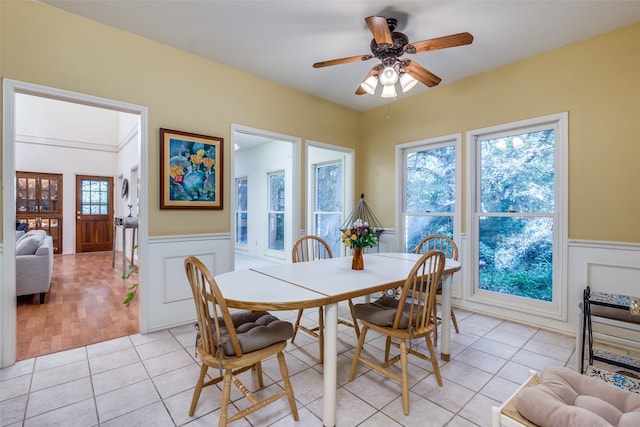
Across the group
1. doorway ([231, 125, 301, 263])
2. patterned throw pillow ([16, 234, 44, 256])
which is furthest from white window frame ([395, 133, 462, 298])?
patterned throw pillow ([16, 234, 44, 256])

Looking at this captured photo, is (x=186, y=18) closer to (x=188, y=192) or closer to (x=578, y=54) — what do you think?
(x=188, y=192)

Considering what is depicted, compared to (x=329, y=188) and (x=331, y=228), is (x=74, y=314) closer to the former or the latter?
(x=331, y=228)

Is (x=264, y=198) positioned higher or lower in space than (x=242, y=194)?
lower

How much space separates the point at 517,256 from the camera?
3.21 m

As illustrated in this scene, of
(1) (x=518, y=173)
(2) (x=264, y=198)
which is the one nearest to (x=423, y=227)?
(1) (x=518, y=173)

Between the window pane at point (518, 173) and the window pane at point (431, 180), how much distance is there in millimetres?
367

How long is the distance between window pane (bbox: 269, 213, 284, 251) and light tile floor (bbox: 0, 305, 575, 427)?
3.66m

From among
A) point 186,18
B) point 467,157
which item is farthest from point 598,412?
point 186,18

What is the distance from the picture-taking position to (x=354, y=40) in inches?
105

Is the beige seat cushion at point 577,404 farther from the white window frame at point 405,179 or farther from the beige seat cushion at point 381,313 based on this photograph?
the white window frame at point 405,179

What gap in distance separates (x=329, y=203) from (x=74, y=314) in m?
3.88

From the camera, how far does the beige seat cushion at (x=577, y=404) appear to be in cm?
99

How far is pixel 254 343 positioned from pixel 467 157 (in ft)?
10.2

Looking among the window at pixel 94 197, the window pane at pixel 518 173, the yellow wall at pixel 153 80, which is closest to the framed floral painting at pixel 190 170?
the yellow wall at pixel 153 80
